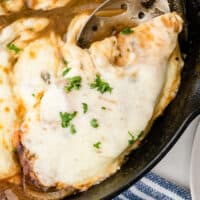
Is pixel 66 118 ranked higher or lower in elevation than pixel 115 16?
lower

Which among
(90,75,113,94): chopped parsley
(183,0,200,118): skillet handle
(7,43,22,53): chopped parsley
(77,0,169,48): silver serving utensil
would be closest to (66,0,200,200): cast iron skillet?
(183,0,200,118): skillet handle

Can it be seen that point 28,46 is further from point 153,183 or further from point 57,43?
point 153,183

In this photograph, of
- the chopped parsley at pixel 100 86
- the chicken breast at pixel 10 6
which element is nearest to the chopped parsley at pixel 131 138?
the chopped parsley at pixel 100 86

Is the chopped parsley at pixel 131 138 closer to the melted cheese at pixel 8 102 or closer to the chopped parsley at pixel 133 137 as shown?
the chopped parsley at pixel 133 137

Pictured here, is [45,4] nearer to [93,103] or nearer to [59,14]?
[59,14]

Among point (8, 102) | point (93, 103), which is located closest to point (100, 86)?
point (93, 103)

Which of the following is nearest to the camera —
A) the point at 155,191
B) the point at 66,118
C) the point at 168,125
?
the point at 66,118

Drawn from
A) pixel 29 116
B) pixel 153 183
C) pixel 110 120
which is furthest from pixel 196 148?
pixel 29 116
